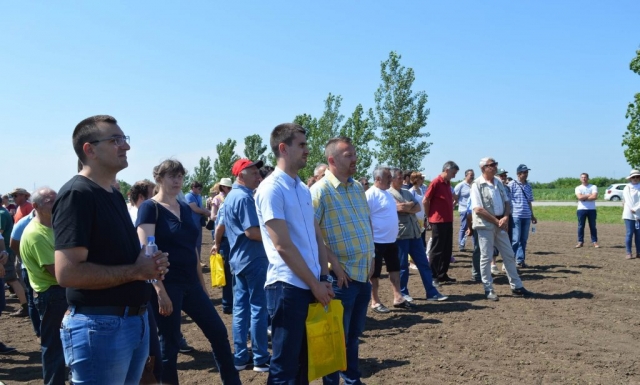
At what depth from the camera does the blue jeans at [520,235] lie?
11914 millimetres

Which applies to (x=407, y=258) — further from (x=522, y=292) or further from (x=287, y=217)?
(x=287, y=217)

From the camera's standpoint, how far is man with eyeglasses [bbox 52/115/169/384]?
2.65 m

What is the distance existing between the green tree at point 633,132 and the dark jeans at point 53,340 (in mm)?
32857

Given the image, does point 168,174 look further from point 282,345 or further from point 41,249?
point 282,345

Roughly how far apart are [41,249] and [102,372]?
8.47ft

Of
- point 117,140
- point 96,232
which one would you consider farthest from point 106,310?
point 117,140

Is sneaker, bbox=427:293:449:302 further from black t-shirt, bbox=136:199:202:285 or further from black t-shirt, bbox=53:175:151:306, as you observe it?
black t-shirt, bbox=53:175:151:306

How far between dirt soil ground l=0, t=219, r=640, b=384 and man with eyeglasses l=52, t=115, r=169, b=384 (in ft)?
9.22

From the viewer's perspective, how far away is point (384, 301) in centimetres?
899

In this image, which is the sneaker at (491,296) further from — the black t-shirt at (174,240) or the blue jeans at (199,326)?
the black t-shirt at (174,240)

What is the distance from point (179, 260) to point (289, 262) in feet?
4.46

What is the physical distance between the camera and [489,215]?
850 cm

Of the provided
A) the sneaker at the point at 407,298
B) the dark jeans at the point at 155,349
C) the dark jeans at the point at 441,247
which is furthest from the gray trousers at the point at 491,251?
the dark jeans at the point at 155,349

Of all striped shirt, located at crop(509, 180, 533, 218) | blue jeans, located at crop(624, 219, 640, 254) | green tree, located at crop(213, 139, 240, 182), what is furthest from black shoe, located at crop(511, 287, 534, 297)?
green tree, located at crop(213, 139, 240, 182)
